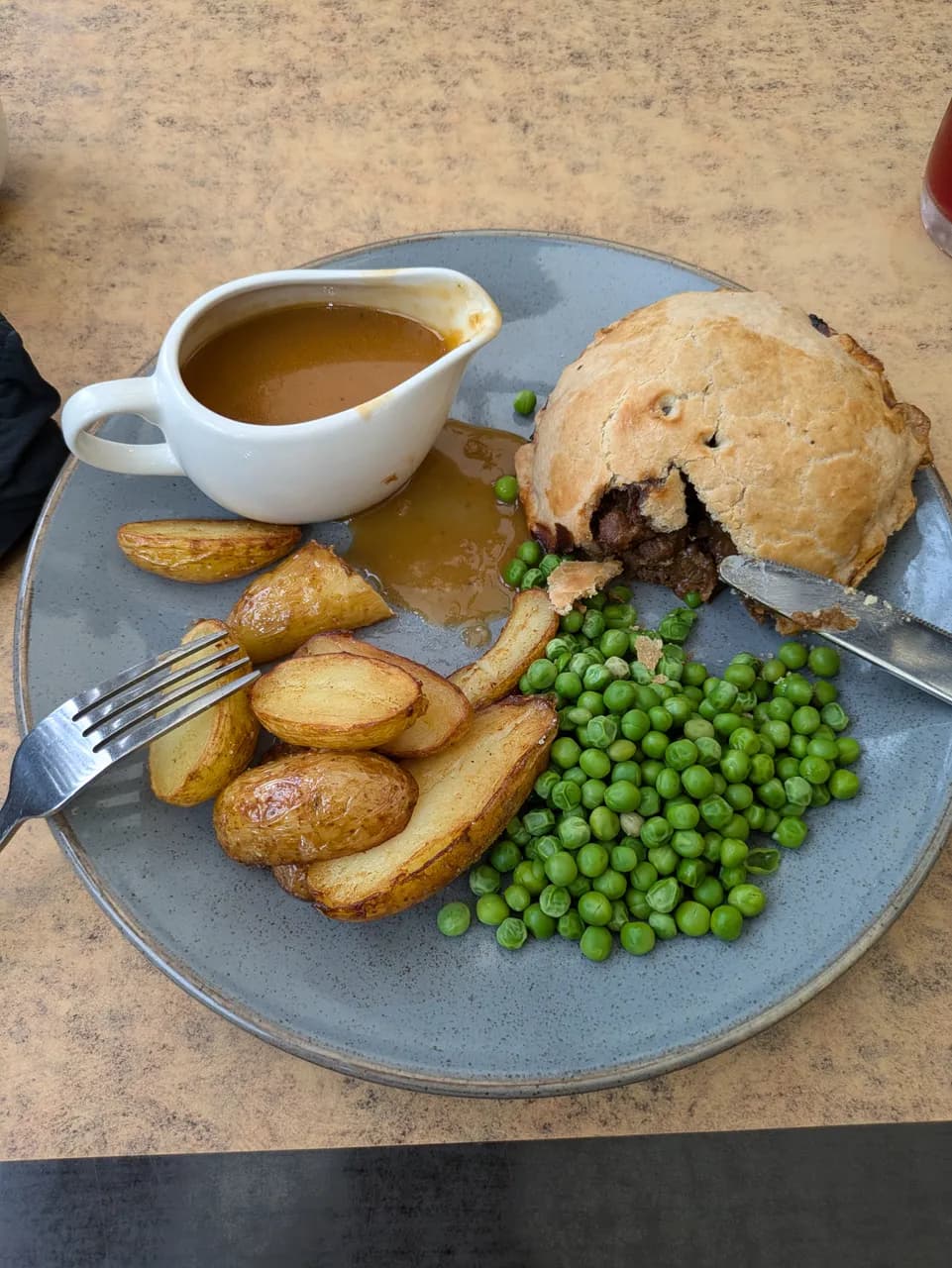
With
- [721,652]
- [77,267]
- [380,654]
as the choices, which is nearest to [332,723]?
[380,654]

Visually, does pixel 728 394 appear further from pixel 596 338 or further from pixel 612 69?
pixel 612 69

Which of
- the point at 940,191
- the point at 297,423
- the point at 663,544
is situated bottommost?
the point at 663,544

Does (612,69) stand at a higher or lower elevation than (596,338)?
higher

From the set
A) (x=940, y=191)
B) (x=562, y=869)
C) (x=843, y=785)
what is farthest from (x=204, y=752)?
(x=940, y=191)

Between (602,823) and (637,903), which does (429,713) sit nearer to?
(602,823)

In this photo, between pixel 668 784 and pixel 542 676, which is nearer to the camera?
pixel 668 784

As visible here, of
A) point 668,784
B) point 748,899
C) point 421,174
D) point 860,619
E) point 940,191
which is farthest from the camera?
point 421,174

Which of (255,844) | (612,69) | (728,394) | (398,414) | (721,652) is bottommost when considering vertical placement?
(255,844)

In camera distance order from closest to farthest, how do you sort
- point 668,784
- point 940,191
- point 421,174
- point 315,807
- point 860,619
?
point 315,807
point 668,784
point 860,619
point 940,191
point 421,174
